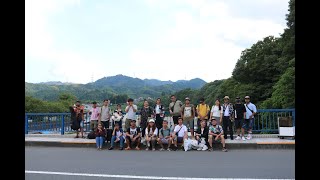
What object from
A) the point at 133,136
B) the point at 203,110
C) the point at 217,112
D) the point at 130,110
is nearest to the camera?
the point at 133,136

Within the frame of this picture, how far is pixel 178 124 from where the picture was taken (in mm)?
12859

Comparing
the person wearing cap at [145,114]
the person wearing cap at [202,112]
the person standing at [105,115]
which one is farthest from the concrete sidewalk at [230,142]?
the person wearing cap at [145,114]

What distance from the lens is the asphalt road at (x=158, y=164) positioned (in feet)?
26.8

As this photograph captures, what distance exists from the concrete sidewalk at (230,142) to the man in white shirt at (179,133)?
1.42m

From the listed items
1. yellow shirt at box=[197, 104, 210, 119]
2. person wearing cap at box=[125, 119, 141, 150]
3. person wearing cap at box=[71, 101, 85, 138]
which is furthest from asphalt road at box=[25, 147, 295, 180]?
person wearing cap at box=[71, 101, 85, 138]

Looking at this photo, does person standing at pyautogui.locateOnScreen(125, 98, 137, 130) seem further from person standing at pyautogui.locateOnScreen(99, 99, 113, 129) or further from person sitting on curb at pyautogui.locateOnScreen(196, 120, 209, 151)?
person sitting on curb at pyautogui.locateOnScreen(196, 120, 209, 151)

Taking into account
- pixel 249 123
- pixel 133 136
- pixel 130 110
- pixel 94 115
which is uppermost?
pixel 130 110

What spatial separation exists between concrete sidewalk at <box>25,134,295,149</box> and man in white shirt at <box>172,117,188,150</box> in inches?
55.9

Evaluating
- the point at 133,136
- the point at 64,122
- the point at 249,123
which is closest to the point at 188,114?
the point at 133,136

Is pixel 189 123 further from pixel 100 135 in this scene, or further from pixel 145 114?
pixel 100 135

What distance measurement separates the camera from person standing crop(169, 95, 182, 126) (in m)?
13.6

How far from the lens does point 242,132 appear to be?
13461mm

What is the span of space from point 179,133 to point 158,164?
323cm
